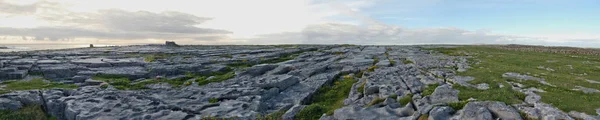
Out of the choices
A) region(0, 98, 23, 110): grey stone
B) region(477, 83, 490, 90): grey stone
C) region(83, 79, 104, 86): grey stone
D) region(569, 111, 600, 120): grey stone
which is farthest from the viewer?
region(83, 79, 104, 86): grey stone

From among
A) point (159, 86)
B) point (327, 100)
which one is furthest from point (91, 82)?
point (327, 100)

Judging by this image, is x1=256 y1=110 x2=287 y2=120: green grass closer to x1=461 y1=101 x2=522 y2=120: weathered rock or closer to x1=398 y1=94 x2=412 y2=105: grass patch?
x1=398 y1=94 x2=412 y2=105: grass patch

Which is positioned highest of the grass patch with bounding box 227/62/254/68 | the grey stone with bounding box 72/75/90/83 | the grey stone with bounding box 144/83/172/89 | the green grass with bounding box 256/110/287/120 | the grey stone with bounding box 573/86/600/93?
the grey stone with bounding box 573/86/600/93

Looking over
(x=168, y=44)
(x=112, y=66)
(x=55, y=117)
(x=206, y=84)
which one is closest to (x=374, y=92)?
(x=206, y=84)

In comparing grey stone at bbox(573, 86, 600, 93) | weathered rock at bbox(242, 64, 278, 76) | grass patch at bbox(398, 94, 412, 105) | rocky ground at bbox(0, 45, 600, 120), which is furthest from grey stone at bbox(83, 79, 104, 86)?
grey stone at bbox(573, 86, 600, 93)

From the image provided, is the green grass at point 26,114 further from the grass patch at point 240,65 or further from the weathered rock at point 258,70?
the grass patch at point 240,65

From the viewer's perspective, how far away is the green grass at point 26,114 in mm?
27234

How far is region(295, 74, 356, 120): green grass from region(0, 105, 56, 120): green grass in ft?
67.1

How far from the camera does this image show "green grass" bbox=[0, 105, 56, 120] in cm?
2723

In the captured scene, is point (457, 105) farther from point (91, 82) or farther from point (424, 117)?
point (91, 82)

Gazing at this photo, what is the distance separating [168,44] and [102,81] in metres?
92.2

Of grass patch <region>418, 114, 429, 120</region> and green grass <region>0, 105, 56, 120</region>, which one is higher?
grass patch <region>418, 114, 429, 120</region>

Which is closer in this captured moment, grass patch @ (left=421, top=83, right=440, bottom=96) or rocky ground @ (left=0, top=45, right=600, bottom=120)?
rocky ground @ (left=0, top=45, right=600, bottom=120)

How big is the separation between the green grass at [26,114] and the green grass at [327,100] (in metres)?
20.5
